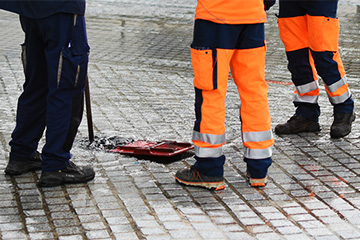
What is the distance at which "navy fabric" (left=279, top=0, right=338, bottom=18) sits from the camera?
599cm

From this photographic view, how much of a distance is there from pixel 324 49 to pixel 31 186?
9.06 ft

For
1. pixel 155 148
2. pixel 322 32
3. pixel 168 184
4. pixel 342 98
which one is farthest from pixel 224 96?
pixel 342 98

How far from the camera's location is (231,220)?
14.9 feet

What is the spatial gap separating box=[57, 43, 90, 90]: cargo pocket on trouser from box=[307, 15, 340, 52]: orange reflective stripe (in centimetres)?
213

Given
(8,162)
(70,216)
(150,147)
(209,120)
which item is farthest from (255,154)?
(8,162)

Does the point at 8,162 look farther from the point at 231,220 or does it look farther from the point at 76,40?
the point at 231,220

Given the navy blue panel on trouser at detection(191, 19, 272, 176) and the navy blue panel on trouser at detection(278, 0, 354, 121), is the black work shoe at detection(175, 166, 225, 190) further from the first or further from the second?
the navy blue panel on trouser at detection(278, 0, 354, 121)

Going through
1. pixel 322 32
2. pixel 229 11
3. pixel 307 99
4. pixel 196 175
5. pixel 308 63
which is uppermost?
pixel 229 11

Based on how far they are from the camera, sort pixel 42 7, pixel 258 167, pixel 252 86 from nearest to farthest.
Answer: pixel 42 7 < pixel 252 86 < pixel 258 167

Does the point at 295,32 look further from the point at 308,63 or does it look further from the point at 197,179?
the point at 197,179

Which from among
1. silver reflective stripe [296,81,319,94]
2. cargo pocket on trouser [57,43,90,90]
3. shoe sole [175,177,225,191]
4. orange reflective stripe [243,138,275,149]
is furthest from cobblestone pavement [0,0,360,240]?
cargo pocket on trouser [57,43,90,90]

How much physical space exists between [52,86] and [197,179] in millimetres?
1219

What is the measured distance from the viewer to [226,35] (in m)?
4.82

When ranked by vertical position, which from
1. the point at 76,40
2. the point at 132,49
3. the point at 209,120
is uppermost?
the point at 76,40
